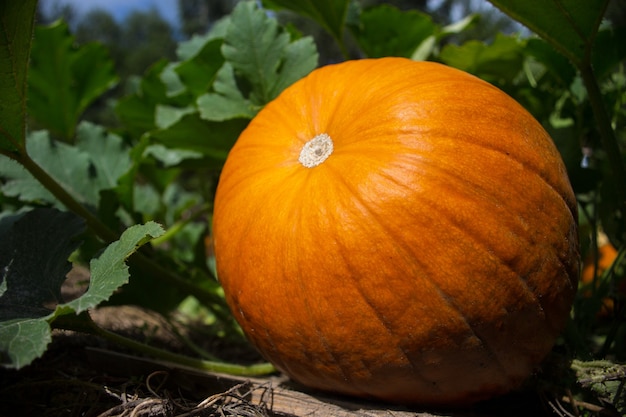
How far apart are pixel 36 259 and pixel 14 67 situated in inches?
16.1

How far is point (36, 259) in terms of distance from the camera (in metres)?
1.22

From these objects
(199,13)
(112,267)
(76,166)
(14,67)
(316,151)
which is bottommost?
(199,13)

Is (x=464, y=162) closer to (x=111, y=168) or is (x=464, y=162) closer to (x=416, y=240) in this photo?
(x=416, y=240)

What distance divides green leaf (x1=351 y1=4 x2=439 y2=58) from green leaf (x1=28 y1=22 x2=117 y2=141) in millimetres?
1006

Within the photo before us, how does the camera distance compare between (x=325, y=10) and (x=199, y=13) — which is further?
(x=199, y=13)

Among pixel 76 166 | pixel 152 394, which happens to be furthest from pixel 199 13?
pixel 152 394

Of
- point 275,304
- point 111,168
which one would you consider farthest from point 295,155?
point 111,168

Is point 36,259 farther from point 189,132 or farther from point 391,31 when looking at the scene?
point 391,31

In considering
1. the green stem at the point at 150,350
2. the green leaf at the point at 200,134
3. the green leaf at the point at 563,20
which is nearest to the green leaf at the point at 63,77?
the green leaf at the point at 200,134

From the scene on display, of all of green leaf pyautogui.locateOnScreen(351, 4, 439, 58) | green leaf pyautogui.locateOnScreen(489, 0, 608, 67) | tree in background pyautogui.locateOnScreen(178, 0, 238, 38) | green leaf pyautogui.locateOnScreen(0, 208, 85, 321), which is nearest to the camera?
green leaf pyautogui.locateOnScreen(0, 208, 85, 321)

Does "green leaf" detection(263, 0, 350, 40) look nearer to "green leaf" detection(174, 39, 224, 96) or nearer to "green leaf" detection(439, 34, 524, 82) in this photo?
"green leaf" detection(174, 39, 224, 96)

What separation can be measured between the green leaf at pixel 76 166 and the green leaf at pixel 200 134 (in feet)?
0.86

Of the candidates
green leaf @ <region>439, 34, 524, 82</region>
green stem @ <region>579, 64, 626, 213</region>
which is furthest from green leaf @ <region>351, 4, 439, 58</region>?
green stem @ <region>579, 64, 626, 213</region>

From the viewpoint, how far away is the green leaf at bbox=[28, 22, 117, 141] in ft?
6.73
